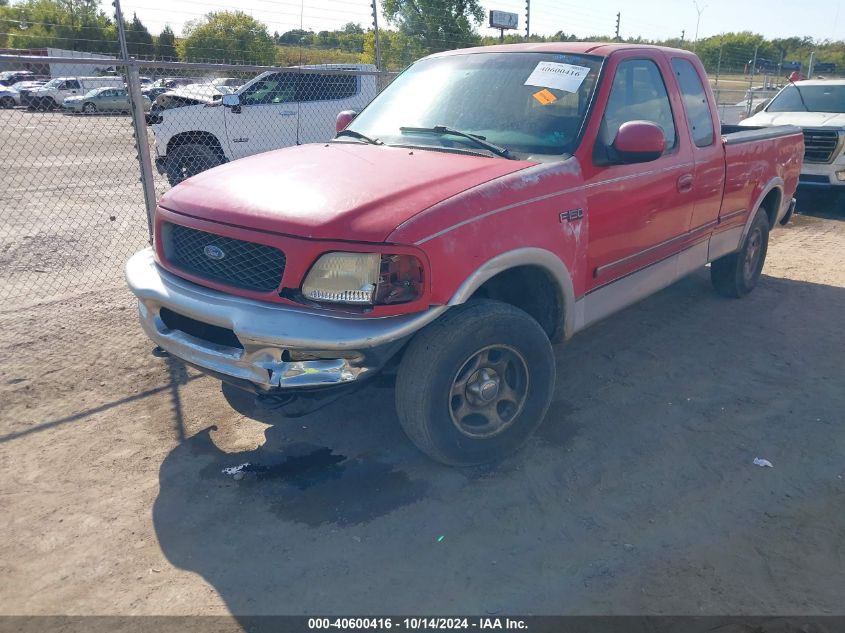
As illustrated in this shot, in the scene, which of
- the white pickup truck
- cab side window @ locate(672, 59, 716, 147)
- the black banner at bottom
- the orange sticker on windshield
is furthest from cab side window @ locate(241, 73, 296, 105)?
the black banner at bottom

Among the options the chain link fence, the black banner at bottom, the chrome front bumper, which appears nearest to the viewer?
the black banner at bottom

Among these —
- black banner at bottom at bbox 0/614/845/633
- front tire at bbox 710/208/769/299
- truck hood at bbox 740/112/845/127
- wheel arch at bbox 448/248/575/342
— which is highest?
truck hood at bbox 740/112/845/127

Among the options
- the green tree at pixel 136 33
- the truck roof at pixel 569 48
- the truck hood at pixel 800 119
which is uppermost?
the green tree at pixel 136 33

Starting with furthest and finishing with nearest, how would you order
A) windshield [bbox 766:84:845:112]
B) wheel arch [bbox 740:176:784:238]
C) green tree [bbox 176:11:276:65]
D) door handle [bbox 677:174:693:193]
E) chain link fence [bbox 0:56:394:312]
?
1. green tree [bbox 176:11:276:65]
2. windshield [bbox 766:84:845:112]
3. chain link fence [bbox 0:56:394:312]
4. wheel arch [bbox 740:176:784:238]
5. door handle [bbox 677:174:693:193]

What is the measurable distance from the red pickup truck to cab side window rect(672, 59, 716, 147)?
3 centimetres

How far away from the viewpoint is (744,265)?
6.20 meters

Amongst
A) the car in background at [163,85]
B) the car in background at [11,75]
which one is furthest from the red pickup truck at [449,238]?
the car in background at [163,85]

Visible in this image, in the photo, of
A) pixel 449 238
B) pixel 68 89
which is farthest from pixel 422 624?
pixel 68 89

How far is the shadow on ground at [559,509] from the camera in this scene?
110 inches

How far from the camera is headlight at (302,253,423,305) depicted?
9.96 feet

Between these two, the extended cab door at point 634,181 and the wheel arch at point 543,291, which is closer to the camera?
the wheel arch at point 543,291

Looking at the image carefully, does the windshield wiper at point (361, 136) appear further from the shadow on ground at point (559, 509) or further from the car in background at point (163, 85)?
the car in background at point (163, 85)

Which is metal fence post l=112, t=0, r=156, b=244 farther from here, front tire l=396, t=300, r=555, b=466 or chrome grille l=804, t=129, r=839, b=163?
chrome grille l=804, t=129, r=839, b=163

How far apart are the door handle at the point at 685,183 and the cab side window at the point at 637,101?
211 mm
